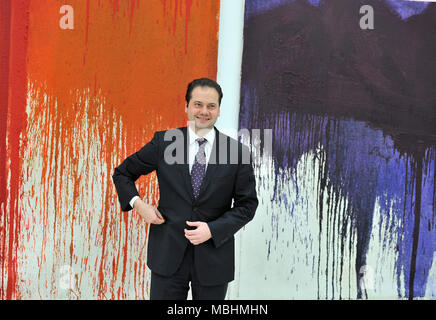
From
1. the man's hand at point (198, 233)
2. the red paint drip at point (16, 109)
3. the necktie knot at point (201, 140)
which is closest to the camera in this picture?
the man's hand at point (198, 233)

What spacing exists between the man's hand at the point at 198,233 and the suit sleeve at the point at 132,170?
282mm

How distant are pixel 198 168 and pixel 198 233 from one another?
25 centimetres

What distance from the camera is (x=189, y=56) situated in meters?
1.97

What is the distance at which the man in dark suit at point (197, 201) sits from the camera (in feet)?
4.51

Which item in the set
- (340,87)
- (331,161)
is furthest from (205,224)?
(340,87)

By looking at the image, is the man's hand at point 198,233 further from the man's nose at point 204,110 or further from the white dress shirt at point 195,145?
the man's nose at point 204,110

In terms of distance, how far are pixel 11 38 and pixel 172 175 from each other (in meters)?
1.27

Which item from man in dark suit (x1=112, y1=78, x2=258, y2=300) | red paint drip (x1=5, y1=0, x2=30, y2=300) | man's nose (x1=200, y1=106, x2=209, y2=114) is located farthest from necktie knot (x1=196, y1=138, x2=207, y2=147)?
red paint drip (x1=5, y1=0, x2=30, y2=300)

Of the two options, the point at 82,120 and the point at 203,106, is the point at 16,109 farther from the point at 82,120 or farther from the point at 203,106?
the point at 203,106

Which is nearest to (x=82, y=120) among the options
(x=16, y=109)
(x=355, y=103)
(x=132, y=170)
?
(x=16, y=109)

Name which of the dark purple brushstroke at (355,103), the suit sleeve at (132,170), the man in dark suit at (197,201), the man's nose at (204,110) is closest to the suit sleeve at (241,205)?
the man in dark suit at (197,201)

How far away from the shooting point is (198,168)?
1409 millimetres

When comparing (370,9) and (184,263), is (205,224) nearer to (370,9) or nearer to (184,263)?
(184,263)

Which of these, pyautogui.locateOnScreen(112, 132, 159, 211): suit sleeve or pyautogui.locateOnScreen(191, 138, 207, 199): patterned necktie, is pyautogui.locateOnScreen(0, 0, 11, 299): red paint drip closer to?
pyautogui.locateOnScreen(112, 132, 159, 211): suit sleeve
